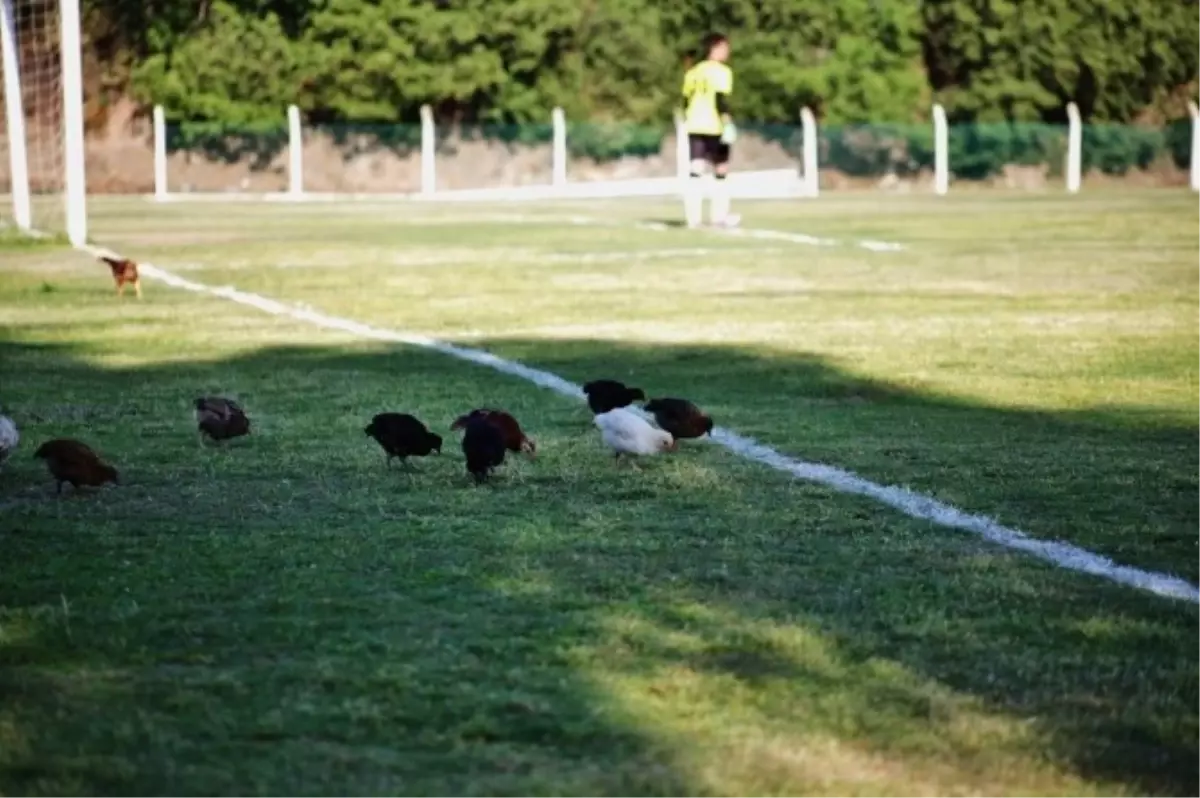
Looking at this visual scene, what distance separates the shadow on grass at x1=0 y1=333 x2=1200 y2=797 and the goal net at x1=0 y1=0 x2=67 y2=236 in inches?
691

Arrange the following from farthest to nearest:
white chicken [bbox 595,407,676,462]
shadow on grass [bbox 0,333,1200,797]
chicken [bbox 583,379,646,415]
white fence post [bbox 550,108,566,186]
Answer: white fence post [bbox 550,108,566,186] < chicken [bbox 583,379,646,415] < white chicken [bbox 595,407,676,462] < shadow on grass [bbox 0,333,1200,797]

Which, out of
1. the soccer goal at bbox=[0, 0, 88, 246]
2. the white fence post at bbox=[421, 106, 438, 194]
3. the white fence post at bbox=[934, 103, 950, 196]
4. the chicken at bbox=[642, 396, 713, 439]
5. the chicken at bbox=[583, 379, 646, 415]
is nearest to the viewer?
the chicken at bbox=[642, 396, 713, 439]

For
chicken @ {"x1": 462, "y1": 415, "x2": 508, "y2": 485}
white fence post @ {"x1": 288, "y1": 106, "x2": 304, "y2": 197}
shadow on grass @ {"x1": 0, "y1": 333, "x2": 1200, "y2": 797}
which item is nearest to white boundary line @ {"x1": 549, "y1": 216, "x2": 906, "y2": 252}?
shadow on grass @ {"x1": 0, "y1": 333, "x2": 1200, "y2": 797}

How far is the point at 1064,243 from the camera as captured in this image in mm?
22609

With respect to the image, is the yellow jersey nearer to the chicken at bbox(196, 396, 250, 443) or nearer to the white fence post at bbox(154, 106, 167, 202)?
the chicken at bbox(196, 396, 250, 443)

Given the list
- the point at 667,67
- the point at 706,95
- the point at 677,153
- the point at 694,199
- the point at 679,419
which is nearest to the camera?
the point at 679,419

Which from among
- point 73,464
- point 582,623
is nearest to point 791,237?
point 73,464

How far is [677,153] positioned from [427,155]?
5783 mm

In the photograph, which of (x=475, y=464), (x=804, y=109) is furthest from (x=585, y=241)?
(x=804, y=109)

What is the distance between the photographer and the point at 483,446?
7.20 m

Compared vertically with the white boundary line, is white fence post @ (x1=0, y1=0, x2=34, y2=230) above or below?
above

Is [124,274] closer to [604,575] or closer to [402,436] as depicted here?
[402,436]

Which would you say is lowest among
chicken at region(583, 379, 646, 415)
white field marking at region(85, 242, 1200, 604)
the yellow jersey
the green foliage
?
white field marking at region(85, 242, 1200, 604)

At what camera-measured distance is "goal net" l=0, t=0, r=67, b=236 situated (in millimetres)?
25641
